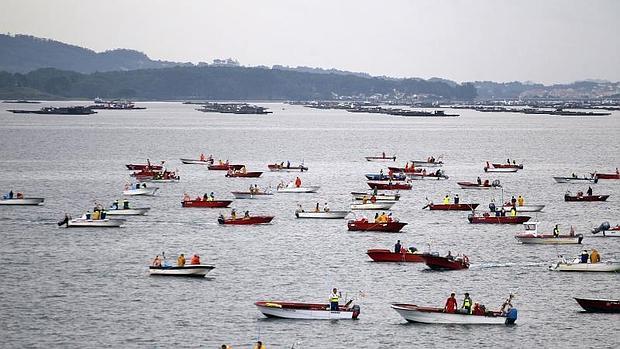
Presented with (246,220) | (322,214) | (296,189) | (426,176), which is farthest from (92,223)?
(426,176)

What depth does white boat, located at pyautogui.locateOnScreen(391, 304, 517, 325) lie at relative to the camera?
5628 centimetres

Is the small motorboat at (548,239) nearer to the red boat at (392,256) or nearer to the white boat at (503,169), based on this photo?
the red boat at (392,256)

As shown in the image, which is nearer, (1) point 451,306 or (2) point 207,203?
(1) point 451,306

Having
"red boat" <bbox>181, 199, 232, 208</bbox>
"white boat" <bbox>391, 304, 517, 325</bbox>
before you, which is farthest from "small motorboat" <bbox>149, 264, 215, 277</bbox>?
"red boat" <bbox>181, 199, 232, 208</bbox>

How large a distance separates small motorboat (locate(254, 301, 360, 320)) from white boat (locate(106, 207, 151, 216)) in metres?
39.2

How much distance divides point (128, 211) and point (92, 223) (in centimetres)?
723

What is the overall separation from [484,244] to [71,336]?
3710 cm

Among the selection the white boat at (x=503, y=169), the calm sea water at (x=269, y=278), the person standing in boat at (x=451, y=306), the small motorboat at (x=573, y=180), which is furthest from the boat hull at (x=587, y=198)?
the person standing in boat at (x=451, y=306)

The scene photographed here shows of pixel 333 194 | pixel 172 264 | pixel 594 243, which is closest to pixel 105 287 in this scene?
pixel 172 264

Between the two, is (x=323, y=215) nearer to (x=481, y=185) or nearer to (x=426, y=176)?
(x=481, y=185)

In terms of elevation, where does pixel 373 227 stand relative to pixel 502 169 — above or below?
above

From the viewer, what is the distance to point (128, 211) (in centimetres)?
9438

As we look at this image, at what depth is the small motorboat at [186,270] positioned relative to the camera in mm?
66875

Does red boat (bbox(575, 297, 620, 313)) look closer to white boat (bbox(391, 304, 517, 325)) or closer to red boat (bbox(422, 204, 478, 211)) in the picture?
white boat (bbox(391, 304, 517, 325))
